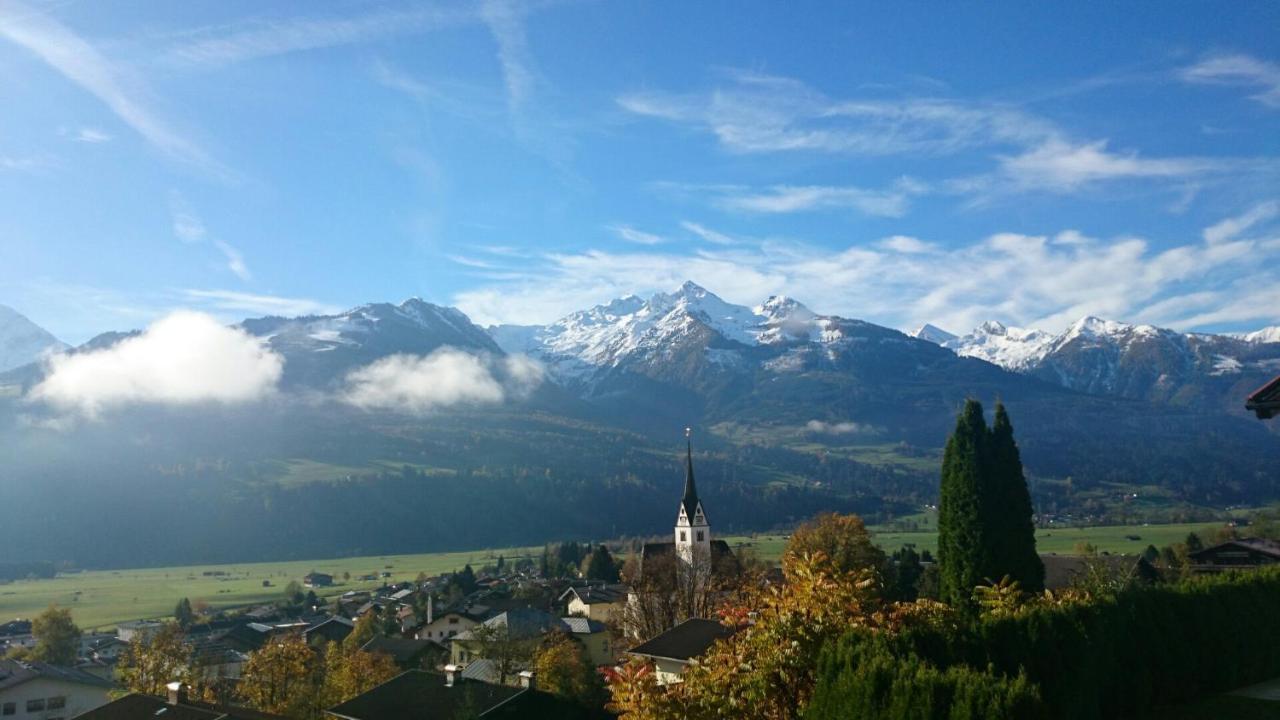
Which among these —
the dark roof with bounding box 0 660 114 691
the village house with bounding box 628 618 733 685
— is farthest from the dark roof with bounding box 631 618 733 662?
the dark roof with bounding box 0 660 114 691

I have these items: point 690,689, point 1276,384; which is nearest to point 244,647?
point 690,689

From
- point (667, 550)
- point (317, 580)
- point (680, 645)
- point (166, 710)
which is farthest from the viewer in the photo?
point (317, 580)

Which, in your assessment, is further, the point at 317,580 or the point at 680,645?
the point at 317,580

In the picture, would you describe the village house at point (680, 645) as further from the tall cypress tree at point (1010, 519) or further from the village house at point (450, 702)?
the tall cypress tree at point (1010, 519)

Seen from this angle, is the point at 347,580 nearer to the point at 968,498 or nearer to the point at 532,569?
the point at 532,569

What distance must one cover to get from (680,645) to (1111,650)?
73.5ft

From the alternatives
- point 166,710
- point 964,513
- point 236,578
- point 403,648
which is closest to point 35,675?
point 403,648

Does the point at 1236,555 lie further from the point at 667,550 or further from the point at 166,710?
the point at 166,710

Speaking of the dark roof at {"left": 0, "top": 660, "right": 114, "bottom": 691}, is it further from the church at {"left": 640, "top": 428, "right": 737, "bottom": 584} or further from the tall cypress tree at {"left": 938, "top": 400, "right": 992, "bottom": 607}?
the tall cypress tree at {"left": 938, "top": 400, "right": 992, "bottom": 607}

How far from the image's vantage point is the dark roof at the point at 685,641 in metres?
35.9

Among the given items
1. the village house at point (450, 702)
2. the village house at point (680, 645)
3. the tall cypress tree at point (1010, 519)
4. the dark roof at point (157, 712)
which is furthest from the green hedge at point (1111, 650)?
the dark roof at point (157, 712)

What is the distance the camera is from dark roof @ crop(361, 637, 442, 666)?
2660 inches

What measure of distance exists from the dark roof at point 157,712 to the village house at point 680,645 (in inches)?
629

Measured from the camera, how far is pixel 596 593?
9325cm
